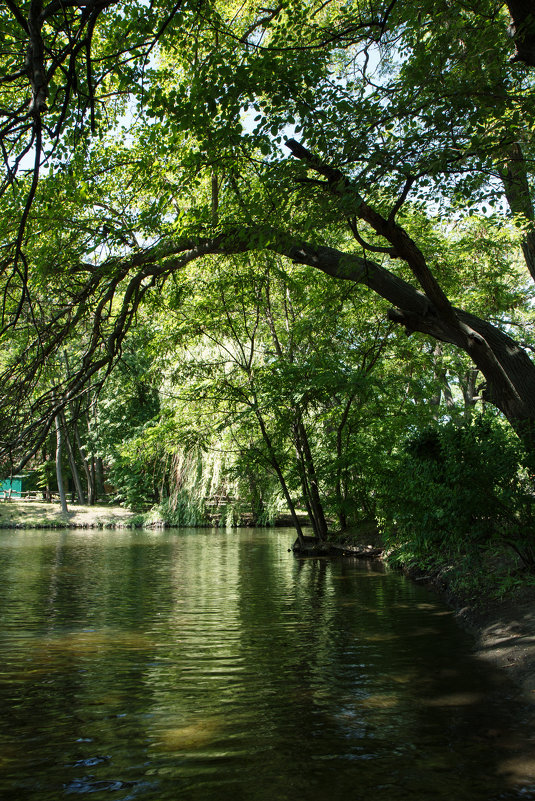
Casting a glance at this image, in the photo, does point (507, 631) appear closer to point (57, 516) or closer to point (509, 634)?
point (509, 634)

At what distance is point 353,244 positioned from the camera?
16.6 metres

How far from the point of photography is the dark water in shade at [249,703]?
131 inches

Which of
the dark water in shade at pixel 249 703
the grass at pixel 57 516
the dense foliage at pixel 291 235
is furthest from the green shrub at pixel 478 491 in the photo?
the grass at pixel 57 516

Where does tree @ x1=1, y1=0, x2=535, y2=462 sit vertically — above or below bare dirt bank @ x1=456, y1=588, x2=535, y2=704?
above

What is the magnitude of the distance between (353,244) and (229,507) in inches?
619

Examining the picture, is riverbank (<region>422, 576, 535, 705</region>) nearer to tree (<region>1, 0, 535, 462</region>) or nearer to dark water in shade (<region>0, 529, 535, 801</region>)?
dark water in shade (<region>0, 529, 535, 801</region>)

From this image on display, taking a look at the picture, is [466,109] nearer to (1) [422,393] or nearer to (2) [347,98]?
(2) [347,98]

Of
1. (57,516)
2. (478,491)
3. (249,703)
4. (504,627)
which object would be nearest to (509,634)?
(504,627)

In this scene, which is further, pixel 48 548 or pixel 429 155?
pixel 48 548

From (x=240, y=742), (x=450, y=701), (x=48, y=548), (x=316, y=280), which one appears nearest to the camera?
(x=240, y=742)

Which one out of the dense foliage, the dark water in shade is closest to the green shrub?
the dense foliage

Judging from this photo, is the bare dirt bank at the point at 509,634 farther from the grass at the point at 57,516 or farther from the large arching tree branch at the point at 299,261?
the grass at the point at 57,516

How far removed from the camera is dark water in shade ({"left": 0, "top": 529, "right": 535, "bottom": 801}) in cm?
332

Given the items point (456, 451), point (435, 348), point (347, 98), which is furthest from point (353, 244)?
point (456, 451)
